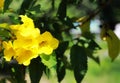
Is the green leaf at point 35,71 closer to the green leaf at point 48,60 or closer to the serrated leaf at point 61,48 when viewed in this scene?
the green leaf at point 48,60

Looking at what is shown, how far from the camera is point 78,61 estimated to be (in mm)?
1562

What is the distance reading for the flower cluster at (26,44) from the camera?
4.02 feet

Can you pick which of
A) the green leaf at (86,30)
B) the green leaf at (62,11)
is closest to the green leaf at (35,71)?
the green leaf at (62,11)

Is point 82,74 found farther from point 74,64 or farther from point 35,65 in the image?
point 35,65

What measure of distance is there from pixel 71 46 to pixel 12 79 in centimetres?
29

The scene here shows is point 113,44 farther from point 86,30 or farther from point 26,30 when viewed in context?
point 26,30

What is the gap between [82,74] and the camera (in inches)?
60.8

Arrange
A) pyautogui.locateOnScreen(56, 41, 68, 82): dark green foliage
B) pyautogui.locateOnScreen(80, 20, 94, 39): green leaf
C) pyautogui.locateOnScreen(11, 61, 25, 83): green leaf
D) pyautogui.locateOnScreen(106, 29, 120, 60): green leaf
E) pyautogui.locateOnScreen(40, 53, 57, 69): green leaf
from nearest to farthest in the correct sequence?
pyautogui.locateOnScreen(40, 53, 57, 69): green leaf < pyautogui.locateOnScreen(11, 61, 25, 83): green leaf < pyautogui.locateOnScreen(56, 41, 68, 82): dark green foliage < pyautogui.locateOnScreen(106, 29, 120, 60): green leaf < pyautogui.locateOnScreen(80, 20, 94, 39): green leaf

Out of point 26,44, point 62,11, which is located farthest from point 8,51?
point 62,11

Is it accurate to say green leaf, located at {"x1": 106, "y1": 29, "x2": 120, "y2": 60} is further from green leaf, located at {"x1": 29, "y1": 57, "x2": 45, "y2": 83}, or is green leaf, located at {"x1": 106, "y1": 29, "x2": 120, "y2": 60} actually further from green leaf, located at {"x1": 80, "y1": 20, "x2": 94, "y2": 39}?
green leaf, located at {"x1": 29, "y1": 57, "x2": 45, "y2": 83}

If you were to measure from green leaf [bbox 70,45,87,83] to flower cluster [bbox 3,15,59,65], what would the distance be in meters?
0.28

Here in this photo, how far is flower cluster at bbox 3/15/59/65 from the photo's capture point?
1225mm

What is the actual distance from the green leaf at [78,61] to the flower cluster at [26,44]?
0.28 m

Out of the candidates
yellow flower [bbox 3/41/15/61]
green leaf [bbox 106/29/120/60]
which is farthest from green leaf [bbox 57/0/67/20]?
yellow flower [bbox 3/41/15/61]
